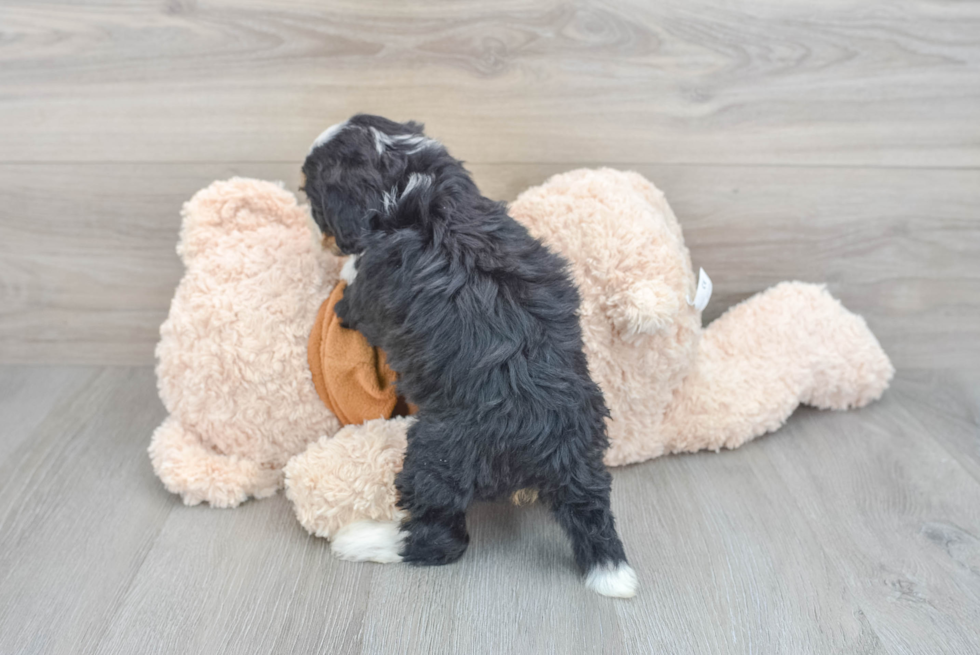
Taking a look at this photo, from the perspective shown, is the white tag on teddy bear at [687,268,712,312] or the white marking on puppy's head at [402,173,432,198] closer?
the white marking on puppy's head at [402,173,432,198]

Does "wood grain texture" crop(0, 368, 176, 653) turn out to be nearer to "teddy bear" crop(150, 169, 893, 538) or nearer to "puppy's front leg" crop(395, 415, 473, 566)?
"teddy bear" crop(150, 169, 893, 538)

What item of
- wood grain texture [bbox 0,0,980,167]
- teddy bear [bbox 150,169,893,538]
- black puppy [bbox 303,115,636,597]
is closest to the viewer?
black puppy [bbox 303,115,636,597]

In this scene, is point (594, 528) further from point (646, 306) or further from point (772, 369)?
point (772, 369)

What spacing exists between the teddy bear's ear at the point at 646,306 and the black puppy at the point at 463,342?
8 centimetres

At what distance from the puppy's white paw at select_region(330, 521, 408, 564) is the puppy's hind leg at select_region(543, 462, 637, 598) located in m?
0.17

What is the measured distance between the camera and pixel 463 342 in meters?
0.64

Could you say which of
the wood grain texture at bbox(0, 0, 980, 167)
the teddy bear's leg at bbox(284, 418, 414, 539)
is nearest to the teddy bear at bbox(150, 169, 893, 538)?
the teddy bear's leg at bbox(284, 418, 414, 539)

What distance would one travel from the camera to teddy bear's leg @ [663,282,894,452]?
0.90 metres

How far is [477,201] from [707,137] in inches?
17.2

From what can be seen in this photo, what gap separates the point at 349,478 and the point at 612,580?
290 mm

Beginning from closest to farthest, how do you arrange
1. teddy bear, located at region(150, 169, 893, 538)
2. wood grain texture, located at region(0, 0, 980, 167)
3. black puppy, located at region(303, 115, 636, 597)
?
black puppy, located at region(303, 115, 636, 597) → teddy bear, located at region(150, 169, 893, 538) → wood grain texture, located at region(0, 0, 980, 167)

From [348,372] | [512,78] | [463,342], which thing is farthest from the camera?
[512,78]

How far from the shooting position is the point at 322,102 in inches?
36.9

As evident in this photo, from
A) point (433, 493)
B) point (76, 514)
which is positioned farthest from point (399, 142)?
point (76, 514)
